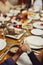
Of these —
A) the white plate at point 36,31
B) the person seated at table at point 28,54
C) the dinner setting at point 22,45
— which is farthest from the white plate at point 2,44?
the white plate at point 36,31

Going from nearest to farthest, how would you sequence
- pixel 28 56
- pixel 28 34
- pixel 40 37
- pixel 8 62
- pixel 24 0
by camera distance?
pixel 8 62, pixel 28 56, pixel 40 37, pixel 28 34, pixel 24 0

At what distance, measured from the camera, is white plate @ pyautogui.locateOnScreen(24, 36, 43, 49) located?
50.6 inches

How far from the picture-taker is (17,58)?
114cm

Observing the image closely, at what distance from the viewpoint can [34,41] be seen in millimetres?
1373

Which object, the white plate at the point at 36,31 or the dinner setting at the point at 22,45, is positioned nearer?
the dinner setting at the point at 22,45

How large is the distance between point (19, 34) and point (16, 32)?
0.04 m

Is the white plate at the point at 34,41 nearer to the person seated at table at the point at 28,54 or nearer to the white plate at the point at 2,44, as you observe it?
the person seated at table at the point at 28,54

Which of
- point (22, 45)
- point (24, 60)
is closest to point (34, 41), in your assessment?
point (22, 45)

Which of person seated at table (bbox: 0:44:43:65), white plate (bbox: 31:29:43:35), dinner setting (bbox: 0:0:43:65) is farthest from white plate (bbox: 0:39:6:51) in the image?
white plate (bbox: 31:29:43:35)

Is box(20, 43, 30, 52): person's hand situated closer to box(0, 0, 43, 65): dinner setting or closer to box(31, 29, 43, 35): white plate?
box(0, 0, 43, 65): dinner setting

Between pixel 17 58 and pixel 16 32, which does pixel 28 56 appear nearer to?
pixel 17 58

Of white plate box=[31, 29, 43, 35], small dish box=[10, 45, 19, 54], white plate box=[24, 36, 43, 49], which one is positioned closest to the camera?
small dish box=[10, 45, 19, 54]

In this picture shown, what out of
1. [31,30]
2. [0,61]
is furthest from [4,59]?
[31,30]

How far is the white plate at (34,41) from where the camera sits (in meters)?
1.29
